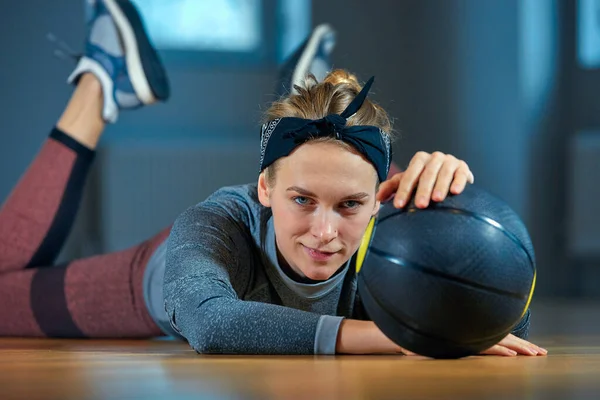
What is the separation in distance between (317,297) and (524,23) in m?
3.47

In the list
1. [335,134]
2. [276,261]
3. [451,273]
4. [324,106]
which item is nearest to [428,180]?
[451,273]

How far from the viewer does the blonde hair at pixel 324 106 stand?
1819mm

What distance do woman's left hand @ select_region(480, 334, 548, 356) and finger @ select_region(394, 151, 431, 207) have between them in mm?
385

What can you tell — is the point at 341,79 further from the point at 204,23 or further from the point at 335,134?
the point at 204,23

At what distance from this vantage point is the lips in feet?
5.72

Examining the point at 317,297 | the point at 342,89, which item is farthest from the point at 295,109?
the point at 317,297

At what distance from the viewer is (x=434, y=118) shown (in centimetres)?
539

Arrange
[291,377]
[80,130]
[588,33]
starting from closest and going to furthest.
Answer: [291,377], [80,130], [588,33]

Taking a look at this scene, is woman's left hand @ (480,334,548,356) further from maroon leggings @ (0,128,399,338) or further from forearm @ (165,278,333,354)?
maroon leggings @ (0,128,399,338)

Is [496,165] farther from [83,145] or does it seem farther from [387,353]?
[387,353]

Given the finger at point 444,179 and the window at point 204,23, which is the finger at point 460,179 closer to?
the finger at point 444,179

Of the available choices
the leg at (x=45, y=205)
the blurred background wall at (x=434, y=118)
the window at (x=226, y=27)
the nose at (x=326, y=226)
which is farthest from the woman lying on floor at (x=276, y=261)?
the window at (x=226, y=27)

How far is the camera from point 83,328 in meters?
2.51

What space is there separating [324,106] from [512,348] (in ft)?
1.99
